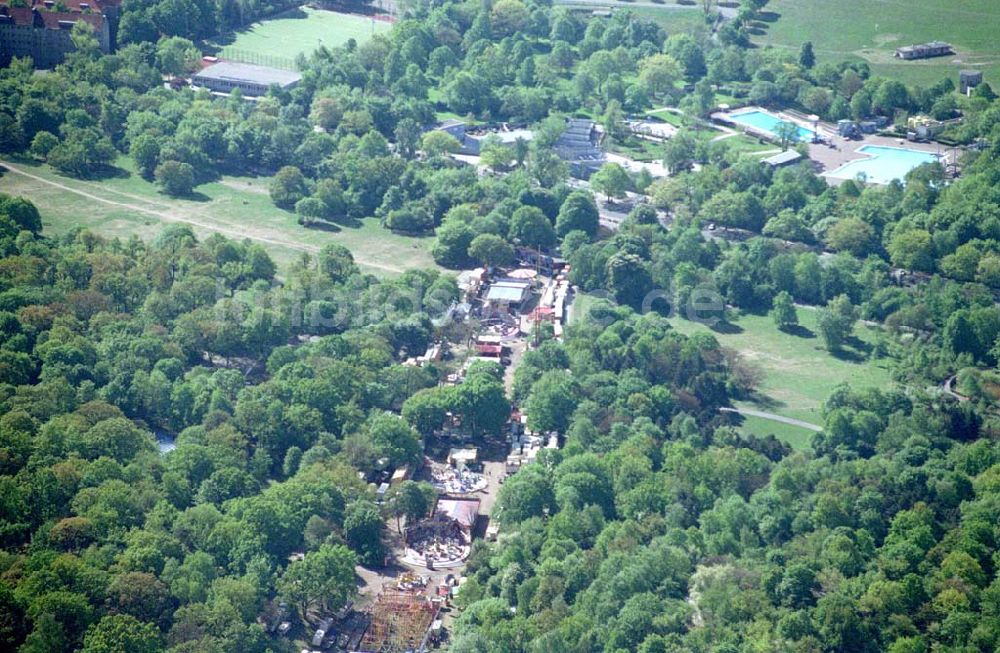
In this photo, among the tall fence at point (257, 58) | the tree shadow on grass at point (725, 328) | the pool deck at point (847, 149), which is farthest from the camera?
the tall fence at point (257, 58)

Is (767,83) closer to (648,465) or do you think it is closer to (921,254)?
(921,254)

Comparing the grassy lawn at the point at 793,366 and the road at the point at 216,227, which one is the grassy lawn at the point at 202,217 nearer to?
the road at the point at 216,227

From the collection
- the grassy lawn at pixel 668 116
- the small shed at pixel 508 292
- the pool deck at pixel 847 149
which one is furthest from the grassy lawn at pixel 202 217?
the pool deck at pixel 847 149

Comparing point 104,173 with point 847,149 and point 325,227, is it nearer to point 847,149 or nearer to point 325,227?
point 325,227

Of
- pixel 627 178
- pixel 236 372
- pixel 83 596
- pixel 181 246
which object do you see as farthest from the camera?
pixel 627 178

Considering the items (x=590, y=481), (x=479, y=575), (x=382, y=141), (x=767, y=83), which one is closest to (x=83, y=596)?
(x=479, y=575)

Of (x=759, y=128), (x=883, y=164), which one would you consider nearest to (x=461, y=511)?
(x=883, y=164)
